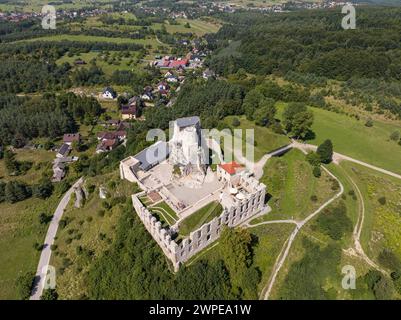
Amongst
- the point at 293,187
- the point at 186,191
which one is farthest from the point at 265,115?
the point at 186,191

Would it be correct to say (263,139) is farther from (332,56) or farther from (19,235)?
(332,56)

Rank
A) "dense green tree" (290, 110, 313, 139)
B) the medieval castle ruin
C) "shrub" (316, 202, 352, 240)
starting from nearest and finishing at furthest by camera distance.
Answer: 1. the medieval castle ruin
2. "shrub" (316, 202, 352, 240)
3. "dense green tree" (290, 110, 313, 139)

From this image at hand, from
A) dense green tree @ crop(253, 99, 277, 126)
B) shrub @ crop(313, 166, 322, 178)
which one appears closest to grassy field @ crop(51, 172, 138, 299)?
shrub @ crop(313, 166, 322, 178)

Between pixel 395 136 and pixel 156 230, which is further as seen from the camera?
pixel 395 136

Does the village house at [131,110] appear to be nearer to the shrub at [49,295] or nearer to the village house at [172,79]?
the village house at [172,79]

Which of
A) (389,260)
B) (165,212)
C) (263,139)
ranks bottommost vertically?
(389,260)

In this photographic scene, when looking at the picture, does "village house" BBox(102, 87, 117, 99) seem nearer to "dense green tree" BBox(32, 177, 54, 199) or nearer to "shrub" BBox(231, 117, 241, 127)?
"dense green tree" BBox(32, 177, 54, 199)

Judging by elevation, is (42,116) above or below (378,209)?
above
